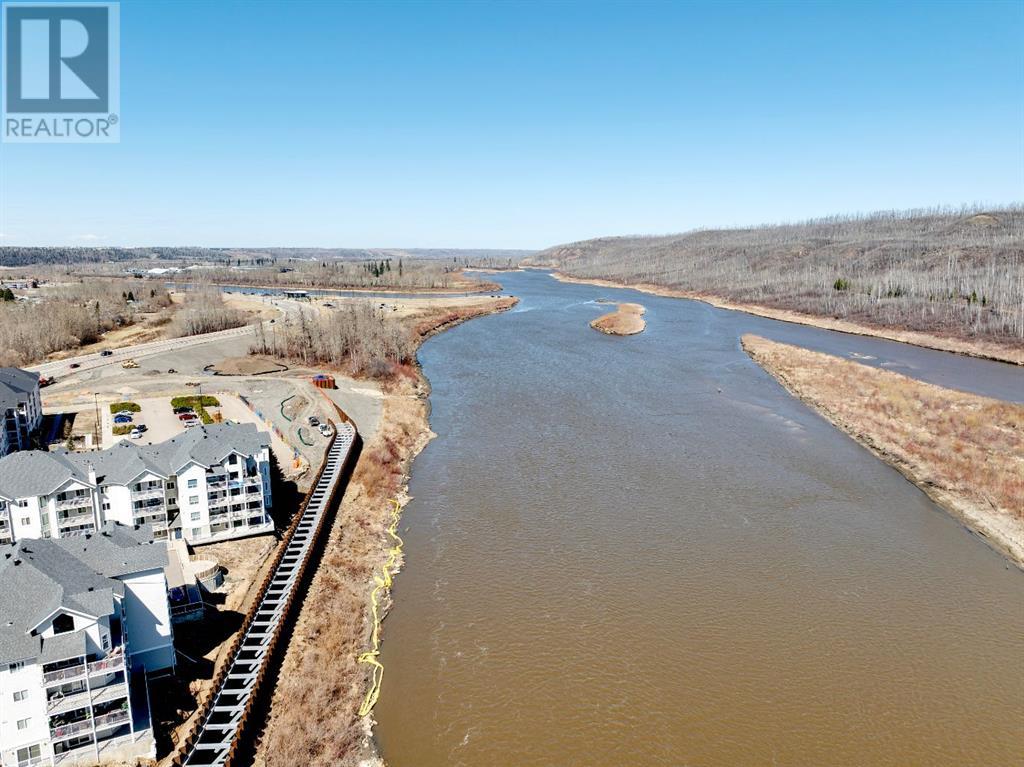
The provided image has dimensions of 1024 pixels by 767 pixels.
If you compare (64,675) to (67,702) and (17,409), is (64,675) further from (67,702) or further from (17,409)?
(17,409)

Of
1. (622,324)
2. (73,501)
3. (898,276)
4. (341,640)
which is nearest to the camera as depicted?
(341,640)

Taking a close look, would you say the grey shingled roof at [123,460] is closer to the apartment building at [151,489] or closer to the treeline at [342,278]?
the apartment building at [151,489]

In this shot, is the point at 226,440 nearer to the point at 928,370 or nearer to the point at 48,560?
the point at 48,560

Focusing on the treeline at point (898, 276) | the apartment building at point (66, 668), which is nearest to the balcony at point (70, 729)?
the apartment building at point (66, 668)

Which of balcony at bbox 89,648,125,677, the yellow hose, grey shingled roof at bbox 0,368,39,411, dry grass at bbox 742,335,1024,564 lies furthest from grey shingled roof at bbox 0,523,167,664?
dry grass at bbox 742,335,1024,564

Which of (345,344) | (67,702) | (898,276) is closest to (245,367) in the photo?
(345,344)
